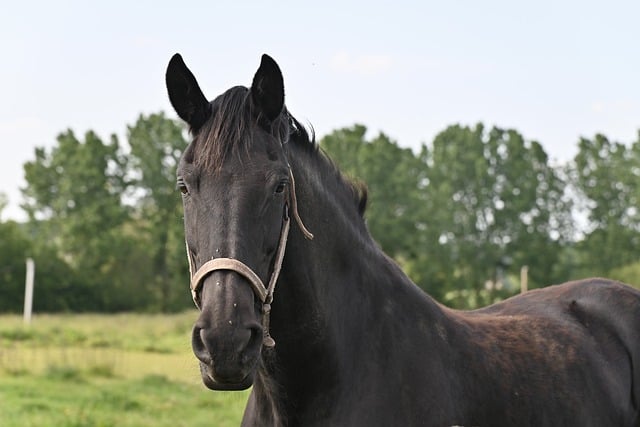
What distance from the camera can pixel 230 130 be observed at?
3.05 metres

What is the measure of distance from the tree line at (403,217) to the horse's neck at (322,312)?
3637 centimetres

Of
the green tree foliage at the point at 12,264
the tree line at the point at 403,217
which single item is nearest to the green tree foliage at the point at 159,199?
the tree line at the point at 403,217

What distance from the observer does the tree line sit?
41.5 m

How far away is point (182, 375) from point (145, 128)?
3033cm

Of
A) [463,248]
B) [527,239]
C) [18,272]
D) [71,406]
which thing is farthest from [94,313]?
[71,406]

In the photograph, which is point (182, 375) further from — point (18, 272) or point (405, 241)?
point (405, 241)

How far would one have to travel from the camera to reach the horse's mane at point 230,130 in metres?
3.00

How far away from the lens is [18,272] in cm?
4009

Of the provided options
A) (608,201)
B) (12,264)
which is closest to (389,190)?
(608,201)

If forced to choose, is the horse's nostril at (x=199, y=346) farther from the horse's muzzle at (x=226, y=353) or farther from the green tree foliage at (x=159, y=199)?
the green tree foliage at (x=159, y=199)

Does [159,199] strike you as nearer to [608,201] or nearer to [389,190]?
[389,190]

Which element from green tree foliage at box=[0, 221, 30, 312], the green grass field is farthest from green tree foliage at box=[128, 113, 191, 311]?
the green grass field

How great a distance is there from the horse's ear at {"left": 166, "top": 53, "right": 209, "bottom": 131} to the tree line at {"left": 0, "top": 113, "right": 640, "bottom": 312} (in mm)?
36720

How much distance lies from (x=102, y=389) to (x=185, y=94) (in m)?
10.5
